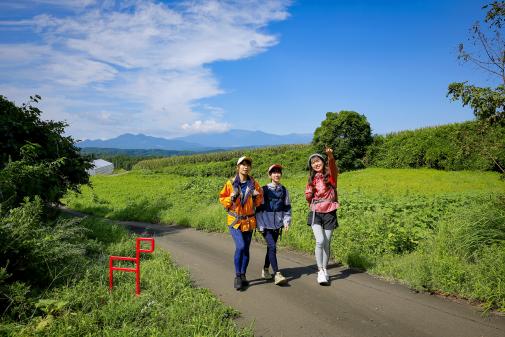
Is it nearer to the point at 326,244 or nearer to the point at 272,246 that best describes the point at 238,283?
the point at 272,246

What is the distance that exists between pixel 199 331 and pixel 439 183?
1898 cm

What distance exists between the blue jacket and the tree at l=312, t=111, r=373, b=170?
31026mm

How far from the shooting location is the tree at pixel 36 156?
32.3 ft

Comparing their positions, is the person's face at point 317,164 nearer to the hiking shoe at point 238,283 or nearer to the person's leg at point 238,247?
the person's leg at point 238,247

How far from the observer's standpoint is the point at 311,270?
24.2 ft

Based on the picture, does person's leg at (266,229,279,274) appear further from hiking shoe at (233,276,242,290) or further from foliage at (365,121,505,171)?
foliage at (365,121,505,171)

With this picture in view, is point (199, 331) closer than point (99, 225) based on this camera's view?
Yes

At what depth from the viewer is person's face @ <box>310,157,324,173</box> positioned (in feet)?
21.6

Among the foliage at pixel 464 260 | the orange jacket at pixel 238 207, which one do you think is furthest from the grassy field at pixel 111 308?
the foliage at pixel 464 260

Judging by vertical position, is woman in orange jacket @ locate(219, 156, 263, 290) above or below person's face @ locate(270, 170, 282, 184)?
below

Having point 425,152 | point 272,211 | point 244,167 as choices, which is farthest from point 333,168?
point 425,152

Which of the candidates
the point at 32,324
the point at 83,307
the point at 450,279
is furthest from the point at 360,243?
the point at 32,324

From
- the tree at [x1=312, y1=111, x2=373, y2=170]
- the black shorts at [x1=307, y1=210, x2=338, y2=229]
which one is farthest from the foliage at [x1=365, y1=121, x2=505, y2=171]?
the black shorts at [x1=307, y1=210, x2=338, y2=229]

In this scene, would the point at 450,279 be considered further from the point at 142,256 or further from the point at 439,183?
the point at 439,183
